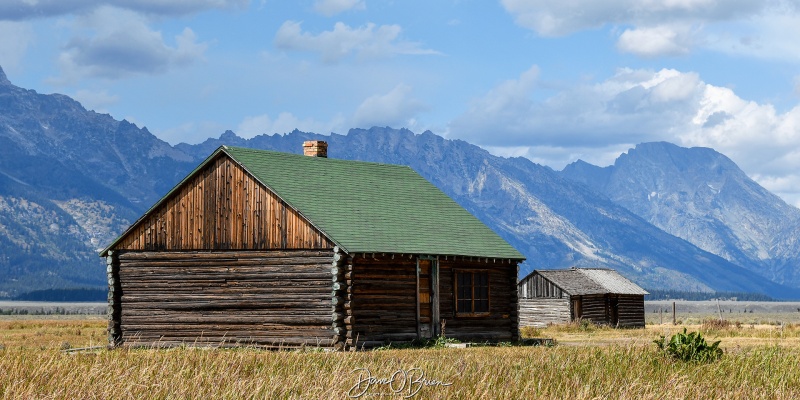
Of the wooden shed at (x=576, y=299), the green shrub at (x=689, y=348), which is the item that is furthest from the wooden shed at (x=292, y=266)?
the wooden shed at (x=576, y=299)

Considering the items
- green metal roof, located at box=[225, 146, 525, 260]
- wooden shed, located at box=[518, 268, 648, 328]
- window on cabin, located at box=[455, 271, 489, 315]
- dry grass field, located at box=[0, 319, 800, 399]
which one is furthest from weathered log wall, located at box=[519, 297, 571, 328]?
dry grass field, located at box=[0, 319, 800, 399]

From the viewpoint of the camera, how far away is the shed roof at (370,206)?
34500 mm

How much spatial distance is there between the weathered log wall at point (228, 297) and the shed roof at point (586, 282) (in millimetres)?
31580

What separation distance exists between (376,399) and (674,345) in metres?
7.75

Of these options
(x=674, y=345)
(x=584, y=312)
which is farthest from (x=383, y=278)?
(x=584, y=312)

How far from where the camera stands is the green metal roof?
1358 inches

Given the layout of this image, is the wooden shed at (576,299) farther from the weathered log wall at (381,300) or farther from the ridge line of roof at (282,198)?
the ridge line of roof at (282,198)

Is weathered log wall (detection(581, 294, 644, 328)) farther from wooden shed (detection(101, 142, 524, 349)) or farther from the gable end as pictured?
the gable end

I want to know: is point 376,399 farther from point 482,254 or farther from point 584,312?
point 584,312

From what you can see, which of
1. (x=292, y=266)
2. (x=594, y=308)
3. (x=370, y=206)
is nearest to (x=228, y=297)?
(x=292, y=266)

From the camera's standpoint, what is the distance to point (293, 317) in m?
34.2

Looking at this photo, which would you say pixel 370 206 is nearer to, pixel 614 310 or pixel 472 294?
pixel 472 294

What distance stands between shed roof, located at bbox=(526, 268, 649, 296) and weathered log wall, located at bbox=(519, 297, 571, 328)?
1006mm

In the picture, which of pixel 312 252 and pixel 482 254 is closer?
pixel 312 252
